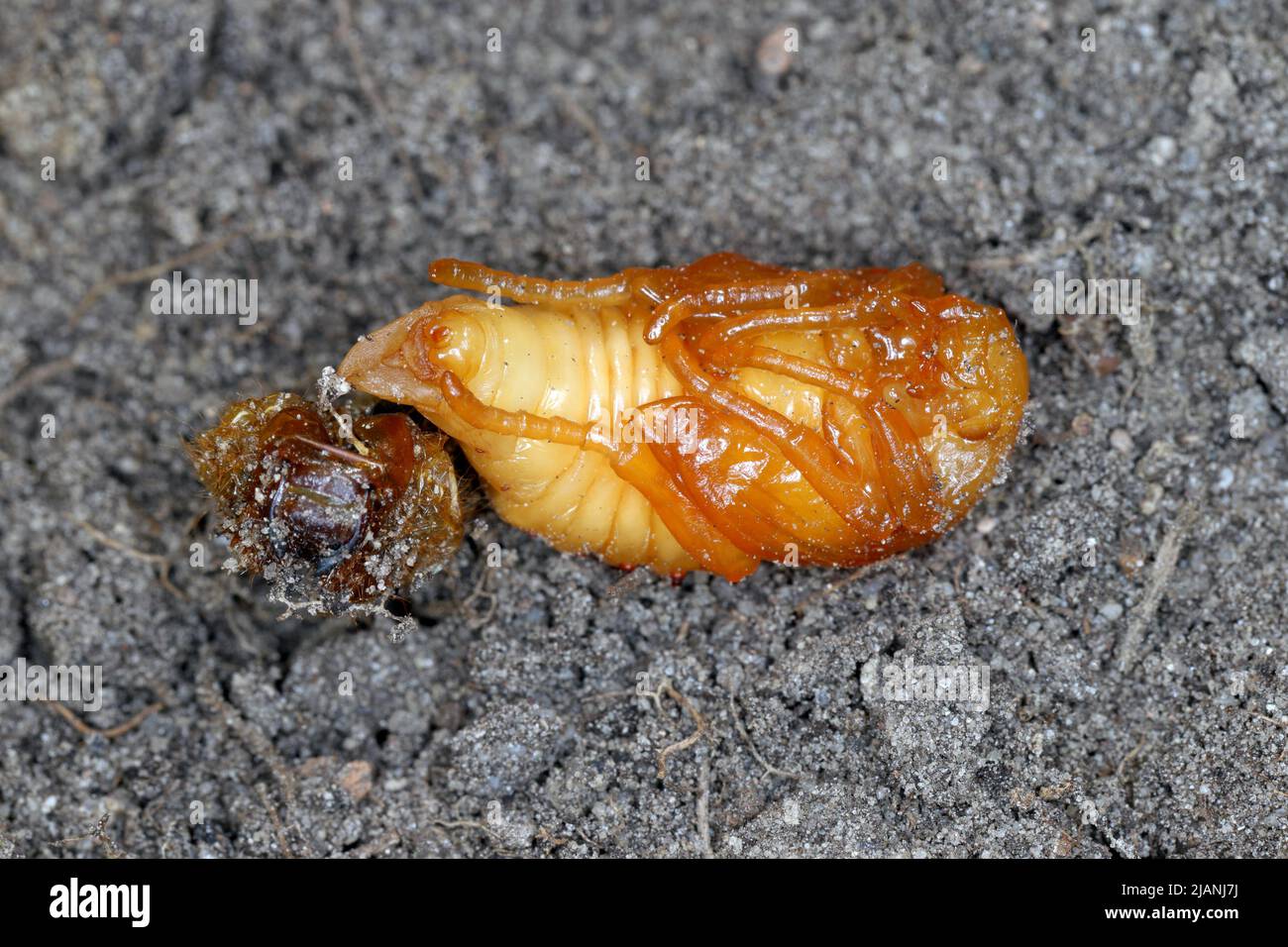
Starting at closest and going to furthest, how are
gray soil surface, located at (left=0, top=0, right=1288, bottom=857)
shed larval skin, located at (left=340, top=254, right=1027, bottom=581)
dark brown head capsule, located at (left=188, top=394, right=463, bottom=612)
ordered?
dark brown head capsule, located at (left=188, top=394, right=463, bottom=612) → shed larval skin, located at (left=340, top=254, right=1027, bottom=581) → gray soil surface, located at (left=0, top=0, right=1288, bottom=857)

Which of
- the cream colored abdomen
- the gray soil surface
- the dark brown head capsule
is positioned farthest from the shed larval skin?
the gray soil surface

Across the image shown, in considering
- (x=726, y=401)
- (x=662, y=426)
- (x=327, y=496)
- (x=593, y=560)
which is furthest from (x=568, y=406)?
(x=327, y=496)

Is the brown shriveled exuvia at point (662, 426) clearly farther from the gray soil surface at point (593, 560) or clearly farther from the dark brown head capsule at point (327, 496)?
the gray soil surface at point (593, 560)

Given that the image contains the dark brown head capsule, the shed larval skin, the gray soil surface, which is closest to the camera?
the dark brown head capsule

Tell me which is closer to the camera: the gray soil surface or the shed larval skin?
the shed larval skin

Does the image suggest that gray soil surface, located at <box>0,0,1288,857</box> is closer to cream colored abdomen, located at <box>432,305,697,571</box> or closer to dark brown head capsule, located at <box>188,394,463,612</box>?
cream colored abdomen, located at <box>432,305,697,571</box>

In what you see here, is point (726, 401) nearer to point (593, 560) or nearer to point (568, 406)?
point (568, 406)
